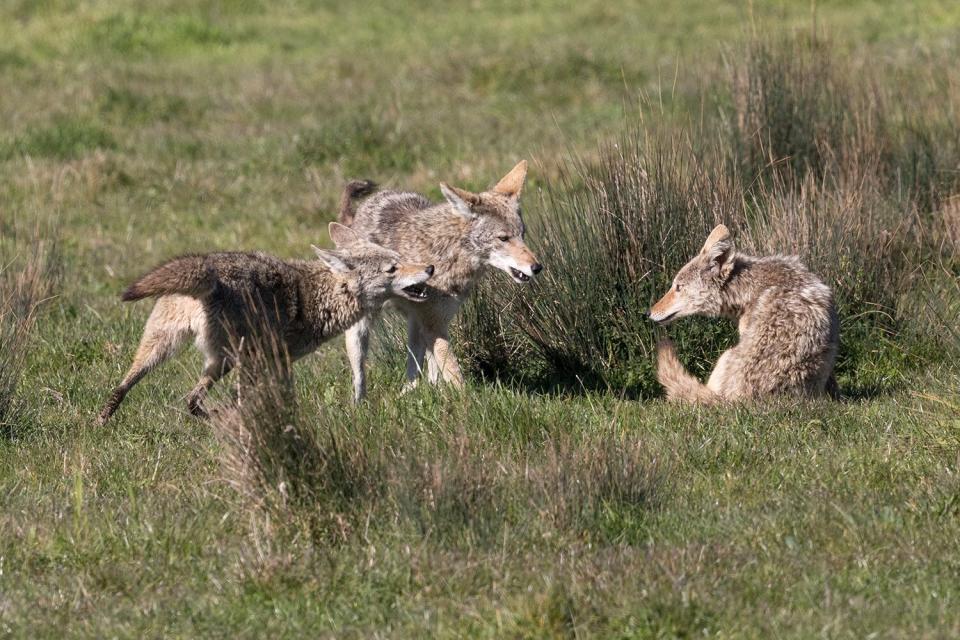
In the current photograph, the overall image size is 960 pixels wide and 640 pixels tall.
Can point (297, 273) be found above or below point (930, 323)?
above

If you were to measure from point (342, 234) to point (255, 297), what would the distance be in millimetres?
1235

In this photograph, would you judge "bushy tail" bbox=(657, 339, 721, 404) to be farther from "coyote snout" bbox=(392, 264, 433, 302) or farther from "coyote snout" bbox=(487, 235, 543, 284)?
"coyote snout" bbox=(392, 264, 433, 302)

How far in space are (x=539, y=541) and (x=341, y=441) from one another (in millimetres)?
1043

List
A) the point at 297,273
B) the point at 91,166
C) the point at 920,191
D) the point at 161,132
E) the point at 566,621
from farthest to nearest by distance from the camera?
the point at 161,132 → the point at 91,166 → the point at 920,191 → the point at 297,273 → the point at 566,621

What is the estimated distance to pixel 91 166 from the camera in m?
14.8

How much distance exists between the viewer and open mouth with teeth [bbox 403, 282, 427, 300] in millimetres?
8672

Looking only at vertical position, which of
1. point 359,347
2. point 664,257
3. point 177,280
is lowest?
point 359,347

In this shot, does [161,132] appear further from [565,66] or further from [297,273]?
[297,273]

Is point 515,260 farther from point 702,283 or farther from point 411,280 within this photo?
point 702,283

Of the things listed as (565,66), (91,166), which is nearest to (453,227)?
(91,166)

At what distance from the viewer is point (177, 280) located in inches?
296

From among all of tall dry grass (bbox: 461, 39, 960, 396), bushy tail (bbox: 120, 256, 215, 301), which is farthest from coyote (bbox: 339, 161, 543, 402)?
bushy tail (bbox: 120, 256, 215, 301)

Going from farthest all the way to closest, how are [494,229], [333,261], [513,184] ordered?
1. [513,184]
2. [494,229]
3. [333,261]

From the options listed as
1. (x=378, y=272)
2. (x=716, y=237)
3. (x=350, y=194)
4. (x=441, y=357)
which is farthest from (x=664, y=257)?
(x=350, y=194)
